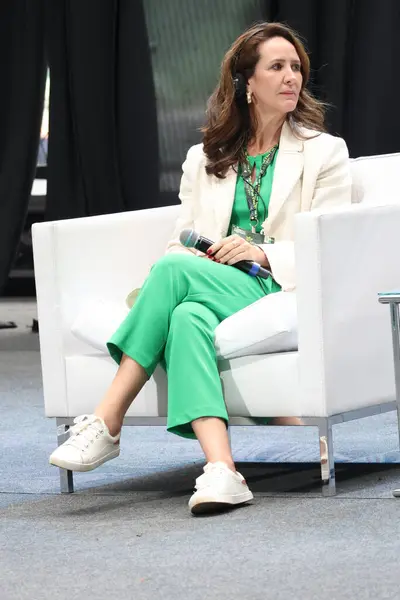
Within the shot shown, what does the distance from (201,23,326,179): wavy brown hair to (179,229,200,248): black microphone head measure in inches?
12.5

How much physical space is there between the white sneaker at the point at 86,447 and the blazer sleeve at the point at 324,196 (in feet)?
1.86

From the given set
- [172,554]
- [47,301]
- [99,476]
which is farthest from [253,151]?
[172,554]

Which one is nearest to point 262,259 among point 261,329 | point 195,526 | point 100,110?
point 261,329

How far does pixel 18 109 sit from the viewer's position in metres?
7.03

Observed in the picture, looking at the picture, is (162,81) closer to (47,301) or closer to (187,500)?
(47,301)

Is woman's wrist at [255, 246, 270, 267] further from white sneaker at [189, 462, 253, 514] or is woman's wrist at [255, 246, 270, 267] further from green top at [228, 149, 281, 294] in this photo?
white sneaker at [189, 462, 253, 514]

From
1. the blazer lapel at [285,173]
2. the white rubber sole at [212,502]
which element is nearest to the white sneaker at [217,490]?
the white rubber sole at [212,502]

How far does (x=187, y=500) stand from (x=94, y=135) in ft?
13.6

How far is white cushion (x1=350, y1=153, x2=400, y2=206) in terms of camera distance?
324cm

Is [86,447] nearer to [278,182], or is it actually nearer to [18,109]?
[278,182]

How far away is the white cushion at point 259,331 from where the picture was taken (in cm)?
282

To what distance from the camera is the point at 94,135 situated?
6770 millimetres

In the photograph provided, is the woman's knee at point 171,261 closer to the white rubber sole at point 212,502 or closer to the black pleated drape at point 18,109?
the white rubber sole at point 212,502

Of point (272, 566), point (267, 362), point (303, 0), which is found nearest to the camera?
point (272, 566)
